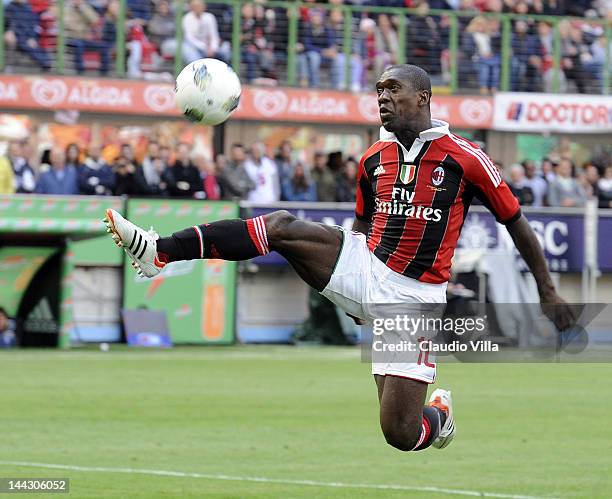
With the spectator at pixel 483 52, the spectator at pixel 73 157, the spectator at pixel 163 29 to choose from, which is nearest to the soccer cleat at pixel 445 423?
the spectator at pixel 73 157

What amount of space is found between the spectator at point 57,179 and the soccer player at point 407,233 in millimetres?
15085

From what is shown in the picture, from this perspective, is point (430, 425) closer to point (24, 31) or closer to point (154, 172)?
point (154, 172)

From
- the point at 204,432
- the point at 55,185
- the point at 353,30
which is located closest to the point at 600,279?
the point at 353,30

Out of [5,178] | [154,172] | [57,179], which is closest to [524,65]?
[154,172]

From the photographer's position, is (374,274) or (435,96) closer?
(374,274)

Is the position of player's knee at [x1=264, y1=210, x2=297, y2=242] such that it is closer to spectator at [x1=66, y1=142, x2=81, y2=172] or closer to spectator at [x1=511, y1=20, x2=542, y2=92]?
spectator at [x1=66, y1=142, x2=81, y2=172]

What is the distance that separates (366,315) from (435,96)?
818 inches

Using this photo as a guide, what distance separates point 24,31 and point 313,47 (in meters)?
5.80

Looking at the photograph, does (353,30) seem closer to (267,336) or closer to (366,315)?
(267,336)

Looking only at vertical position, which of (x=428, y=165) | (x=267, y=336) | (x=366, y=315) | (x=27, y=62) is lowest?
(x=267, y=336)

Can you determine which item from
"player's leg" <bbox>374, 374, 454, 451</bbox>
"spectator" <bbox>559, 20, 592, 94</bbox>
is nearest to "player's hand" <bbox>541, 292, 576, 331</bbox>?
"player's leg" <bbox>374, 374, 454, 451</bbox>

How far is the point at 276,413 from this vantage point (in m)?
14.5

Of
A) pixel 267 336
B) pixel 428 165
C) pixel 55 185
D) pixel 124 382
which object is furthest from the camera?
pixel 267 336

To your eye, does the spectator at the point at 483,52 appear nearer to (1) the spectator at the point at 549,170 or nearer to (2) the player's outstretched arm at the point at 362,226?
(1) the spectator at the point at 549,170
